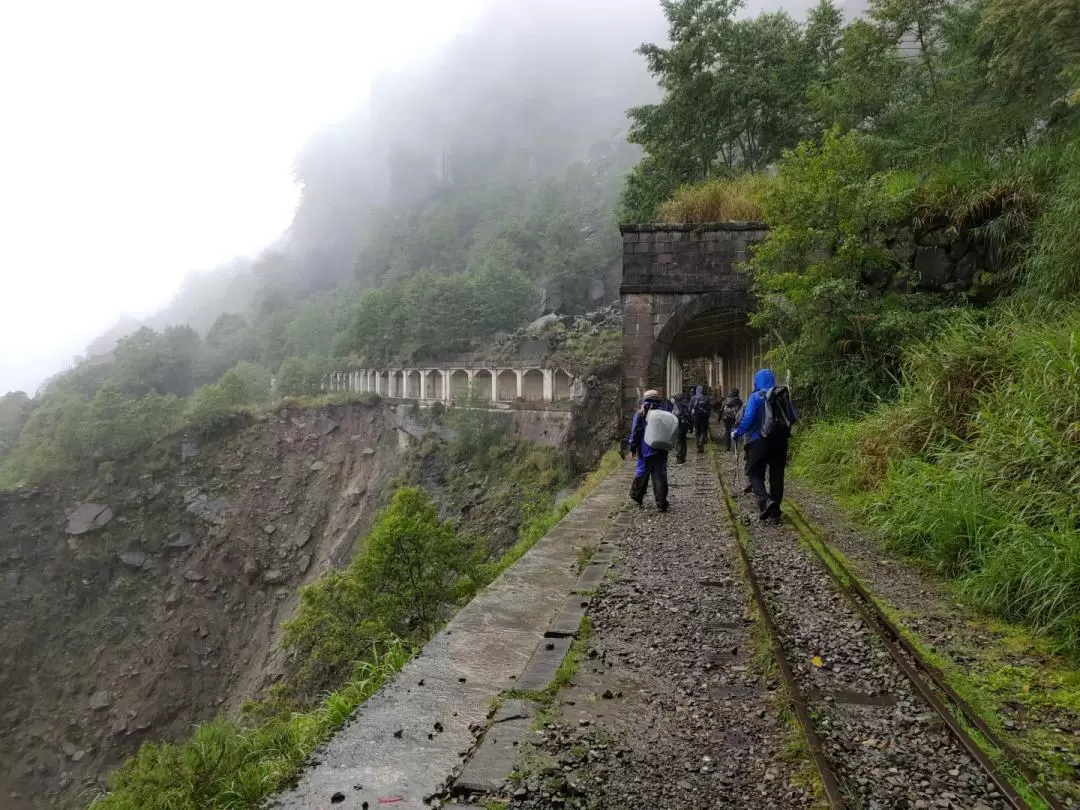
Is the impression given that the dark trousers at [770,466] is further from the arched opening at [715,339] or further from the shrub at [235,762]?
the arched opening at [715,339]

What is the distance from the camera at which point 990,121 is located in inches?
436

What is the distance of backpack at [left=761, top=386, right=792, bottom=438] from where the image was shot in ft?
19.2

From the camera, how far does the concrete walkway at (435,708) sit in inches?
79.1

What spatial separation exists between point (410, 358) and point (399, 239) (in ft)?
167

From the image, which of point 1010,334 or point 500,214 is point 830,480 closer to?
point 1010,334

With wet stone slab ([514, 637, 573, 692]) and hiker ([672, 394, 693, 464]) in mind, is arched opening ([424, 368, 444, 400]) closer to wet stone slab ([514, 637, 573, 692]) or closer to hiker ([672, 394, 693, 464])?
hiker ([672, 394, 693, 464])

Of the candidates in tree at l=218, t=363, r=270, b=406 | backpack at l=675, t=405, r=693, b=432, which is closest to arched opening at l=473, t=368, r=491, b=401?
A: backpack at l=675, t=405, r=693, b=432

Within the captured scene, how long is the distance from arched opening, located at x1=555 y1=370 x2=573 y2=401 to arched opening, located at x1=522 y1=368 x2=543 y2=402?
4.57ft

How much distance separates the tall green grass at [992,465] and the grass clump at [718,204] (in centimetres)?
586

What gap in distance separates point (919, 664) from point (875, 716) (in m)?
0.60

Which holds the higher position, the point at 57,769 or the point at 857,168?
the point at 857,168

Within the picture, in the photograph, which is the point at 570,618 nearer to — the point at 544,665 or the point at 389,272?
the point at 544,665

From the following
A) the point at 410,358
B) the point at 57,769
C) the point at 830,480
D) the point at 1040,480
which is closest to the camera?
the point at 1040,480

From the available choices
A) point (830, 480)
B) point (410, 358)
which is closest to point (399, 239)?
point (410, 358)
